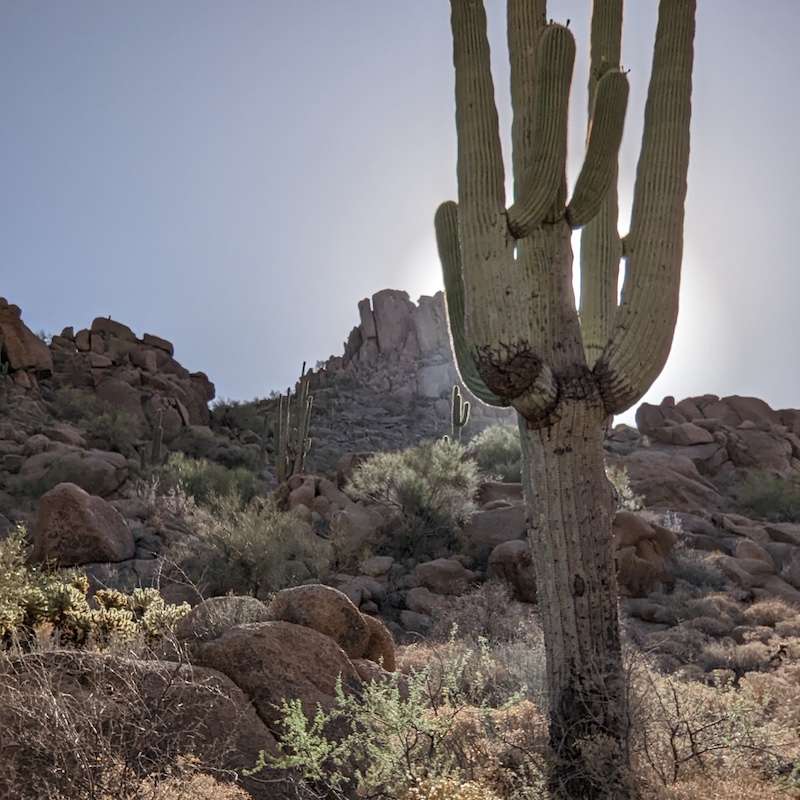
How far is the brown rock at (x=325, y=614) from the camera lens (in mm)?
6324

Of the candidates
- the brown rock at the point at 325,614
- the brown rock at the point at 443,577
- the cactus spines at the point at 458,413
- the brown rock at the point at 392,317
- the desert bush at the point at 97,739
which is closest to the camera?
the desert bush at the point at 97,739

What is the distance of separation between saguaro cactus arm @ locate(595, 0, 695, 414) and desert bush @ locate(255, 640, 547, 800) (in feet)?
7.23

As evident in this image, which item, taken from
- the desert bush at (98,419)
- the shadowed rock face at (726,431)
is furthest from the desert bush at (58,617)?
the shadowed rock face at (726,431)

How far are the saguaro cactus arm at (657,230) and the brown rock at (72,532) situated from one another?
29.8 feet

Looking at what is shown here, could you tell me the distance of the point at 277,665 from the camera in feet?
17.1

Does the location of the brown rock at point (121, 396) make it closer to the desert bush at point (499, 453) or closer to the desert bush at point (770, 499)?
the desert bush at point (499, 453)

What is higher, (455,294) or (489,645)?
(455,294)

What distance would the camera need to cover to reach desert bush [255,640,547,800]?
372 centimetres

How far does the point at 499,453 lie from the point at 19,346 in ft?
62.3

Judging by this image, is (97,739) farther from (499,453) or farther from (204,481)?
(499,453)

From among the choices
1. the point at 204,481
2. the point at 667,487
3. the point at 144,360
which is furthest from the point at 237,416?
the point at 667,487

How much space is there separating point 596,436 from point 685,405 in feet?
99.8

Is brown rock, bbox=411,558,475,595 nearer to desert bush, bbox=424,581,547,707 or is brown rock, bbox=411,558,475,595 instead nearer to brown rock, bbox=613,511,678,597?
desert bush, bbox=424,581,547,707

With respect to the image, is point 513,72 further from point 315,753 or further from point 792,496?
point 792,496
